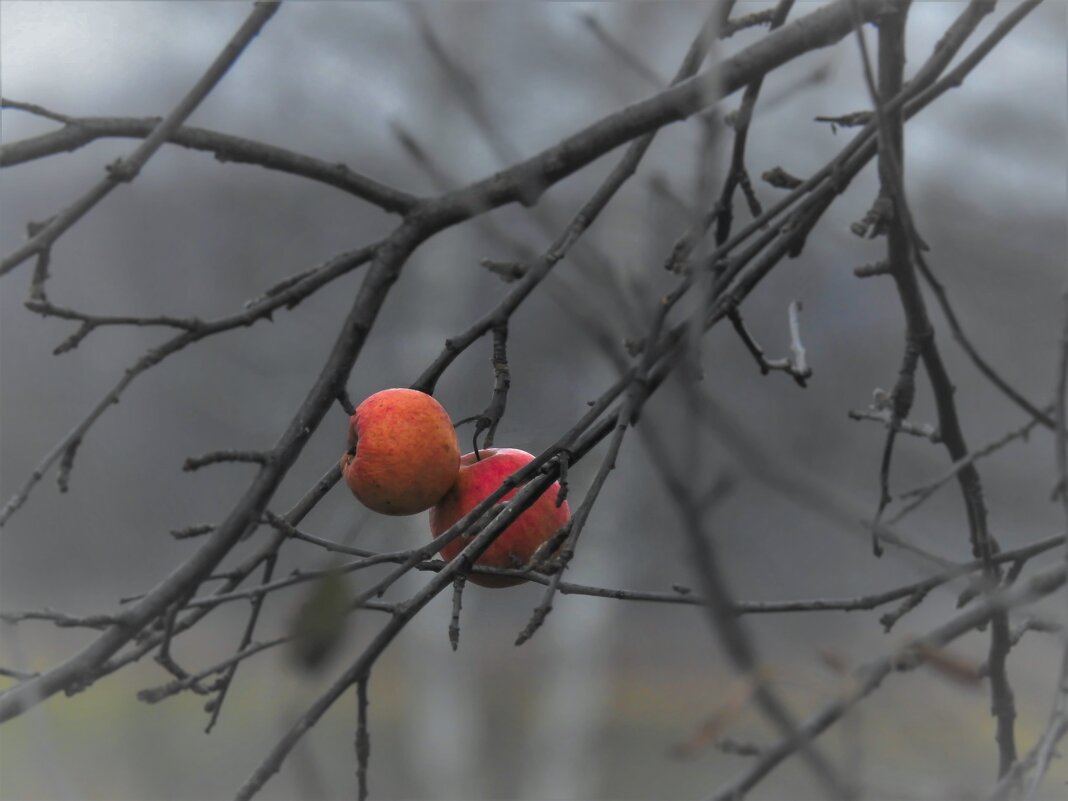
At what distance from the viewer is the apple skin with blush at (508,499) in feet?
2.90

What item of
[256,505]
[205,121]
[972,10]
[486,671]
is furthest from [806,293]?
[256,505]

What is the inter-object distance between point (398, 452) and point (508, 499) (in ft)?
0.31

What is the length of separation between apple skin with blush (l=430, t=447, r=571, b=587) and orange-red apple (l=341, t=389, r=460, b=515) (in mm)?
24

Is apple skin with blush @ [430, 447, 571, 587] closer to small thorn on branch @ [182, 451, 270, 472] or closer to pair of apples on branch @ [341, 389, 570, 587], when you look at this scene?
pair of apples on branch @ [341, 389, 570, 587]

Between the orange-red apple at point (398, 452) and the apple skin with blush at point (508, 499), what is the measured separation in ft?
0.08

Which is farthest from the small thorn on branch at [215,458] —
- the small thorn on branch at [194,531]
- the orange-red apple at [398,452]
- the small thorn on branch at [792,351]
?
the small thorn on branch at [792,351]

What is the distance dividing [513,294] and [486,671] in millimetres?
4955

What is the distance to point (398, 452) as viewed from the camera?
85 cm

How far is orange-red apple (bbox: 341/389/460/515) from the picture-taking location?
0.85 meters

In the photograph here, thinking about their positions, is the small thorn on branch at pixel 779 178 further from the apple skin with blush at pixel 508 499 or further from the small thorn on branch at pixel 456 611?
the small thorn on branch at pixel 456 611

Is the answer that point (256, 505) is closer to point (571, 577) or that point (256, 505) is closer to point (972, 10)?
point (972, 10)

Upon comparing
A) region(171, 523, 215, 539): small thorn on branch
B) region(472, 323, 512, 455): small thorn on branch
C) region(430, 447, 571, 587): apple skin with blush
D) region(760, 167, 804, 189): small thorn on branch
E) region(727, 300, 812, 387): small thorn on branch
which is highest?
region(760, 167, 804, 189): small thorn on branch

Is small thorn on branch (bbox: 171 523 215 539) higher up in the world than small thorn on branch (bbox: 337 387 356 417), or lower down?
lower down

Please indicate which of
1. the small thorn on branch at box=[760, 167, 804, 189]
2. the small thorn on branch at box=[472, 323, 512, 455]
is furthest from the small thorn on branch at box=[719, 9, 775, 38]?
the small thorn on branch at box=[472, 323, 512, 455]
